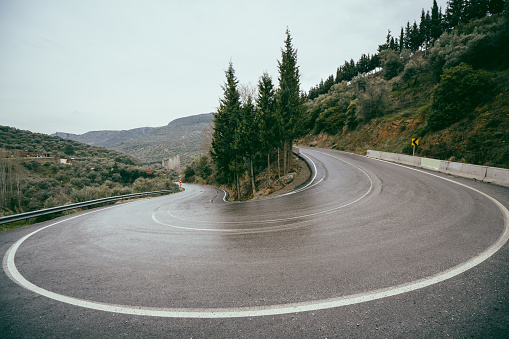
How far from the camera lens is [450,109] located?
59.9ft

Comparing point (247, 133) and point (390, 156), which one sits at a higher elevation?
point (247, 133)

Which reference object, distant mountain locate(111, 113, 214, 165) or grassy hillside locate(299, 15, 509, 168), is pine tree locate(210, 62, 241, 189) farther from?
distant mountain locate(111, 113, 214, 165)

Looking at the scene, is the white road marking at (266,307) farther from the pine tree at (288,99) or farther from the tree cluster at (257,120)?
the pine tree at (288,99)

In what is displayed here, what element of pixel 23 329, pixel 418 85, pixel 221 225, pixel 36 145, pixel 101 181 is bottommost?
pixel 101 181

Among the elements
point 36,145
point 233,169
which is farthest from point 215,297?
point 36,145

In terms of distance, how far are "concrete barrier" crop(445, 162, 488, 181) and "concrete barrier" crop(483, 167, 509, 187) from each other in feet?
0.94

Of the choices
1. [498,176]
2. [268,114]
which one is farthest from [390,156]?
[268,114]

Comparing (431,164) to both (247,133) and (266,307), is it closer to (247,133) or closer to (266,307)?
(247,133)

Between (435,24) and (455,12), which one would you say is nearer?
(455,12)

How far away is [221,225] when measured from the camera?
6883 mm

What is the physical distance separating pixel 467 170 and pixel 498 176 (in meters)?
2.08

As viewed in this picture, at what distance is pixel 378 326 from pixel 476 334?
3.17ft

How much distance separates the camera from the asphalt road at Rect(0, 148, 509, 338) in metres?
2.35

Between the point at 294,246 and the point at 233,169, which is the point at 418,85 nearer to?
the point at 233,169
